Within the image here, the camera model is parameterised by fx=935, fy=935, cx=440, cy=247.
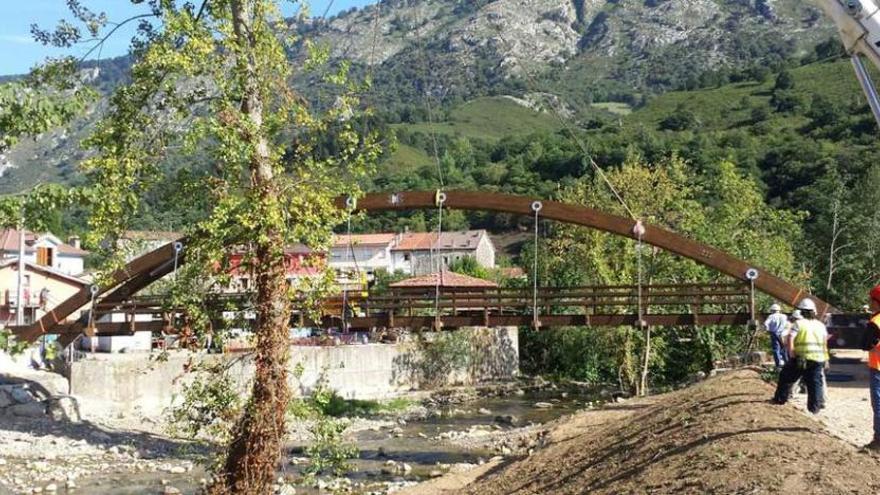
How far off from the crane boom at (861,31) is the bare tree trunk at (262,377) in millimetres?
Result: 6887

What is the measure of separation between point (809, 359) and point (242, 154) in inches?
329

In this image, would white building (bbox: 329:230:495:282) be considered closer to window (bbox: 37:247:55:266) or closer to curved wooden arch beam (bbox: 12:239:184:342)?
window (bbox: 37:247:55:266)

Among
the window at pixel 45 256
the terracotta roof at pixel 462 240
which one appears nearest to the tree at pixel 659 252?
the window at pixel 45 256

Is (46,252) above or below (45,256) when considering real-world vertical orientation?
above

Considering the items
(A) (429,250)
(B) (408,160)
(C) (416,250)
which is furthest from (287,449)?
(B) (408,160)

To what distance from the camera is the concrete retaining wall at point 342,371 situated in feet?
108

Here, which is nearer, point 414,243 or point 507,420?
point 507,420

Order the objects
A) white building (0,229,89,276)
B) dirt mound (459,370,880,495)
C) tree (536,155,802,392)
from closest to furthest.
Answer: dirt mound (459,370,880,495), tree (536,155,802,392), white building (0,229,89,276)

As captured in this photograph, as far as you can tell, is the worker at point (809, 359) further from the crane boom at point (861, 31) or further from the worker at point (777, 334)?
the worker at point (777, 334)

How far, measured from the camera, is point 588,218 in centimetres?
2580

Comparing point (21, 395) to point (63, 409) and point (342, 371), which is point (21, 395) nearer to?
point (63, 409)

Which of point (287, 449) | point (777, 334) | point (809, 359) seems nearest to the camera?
point (809, 359)

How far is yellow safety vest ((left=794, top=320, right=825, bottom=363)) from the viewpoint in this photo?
13.3 metres

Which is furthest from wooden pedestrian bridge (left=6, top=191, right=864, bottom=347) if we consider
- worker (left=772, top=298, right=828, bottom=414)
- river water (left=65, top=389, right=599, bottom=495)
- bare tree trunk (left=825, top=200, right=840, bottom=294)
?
bare tree trunk (left=825, top=200, right=840, bottom=294)
